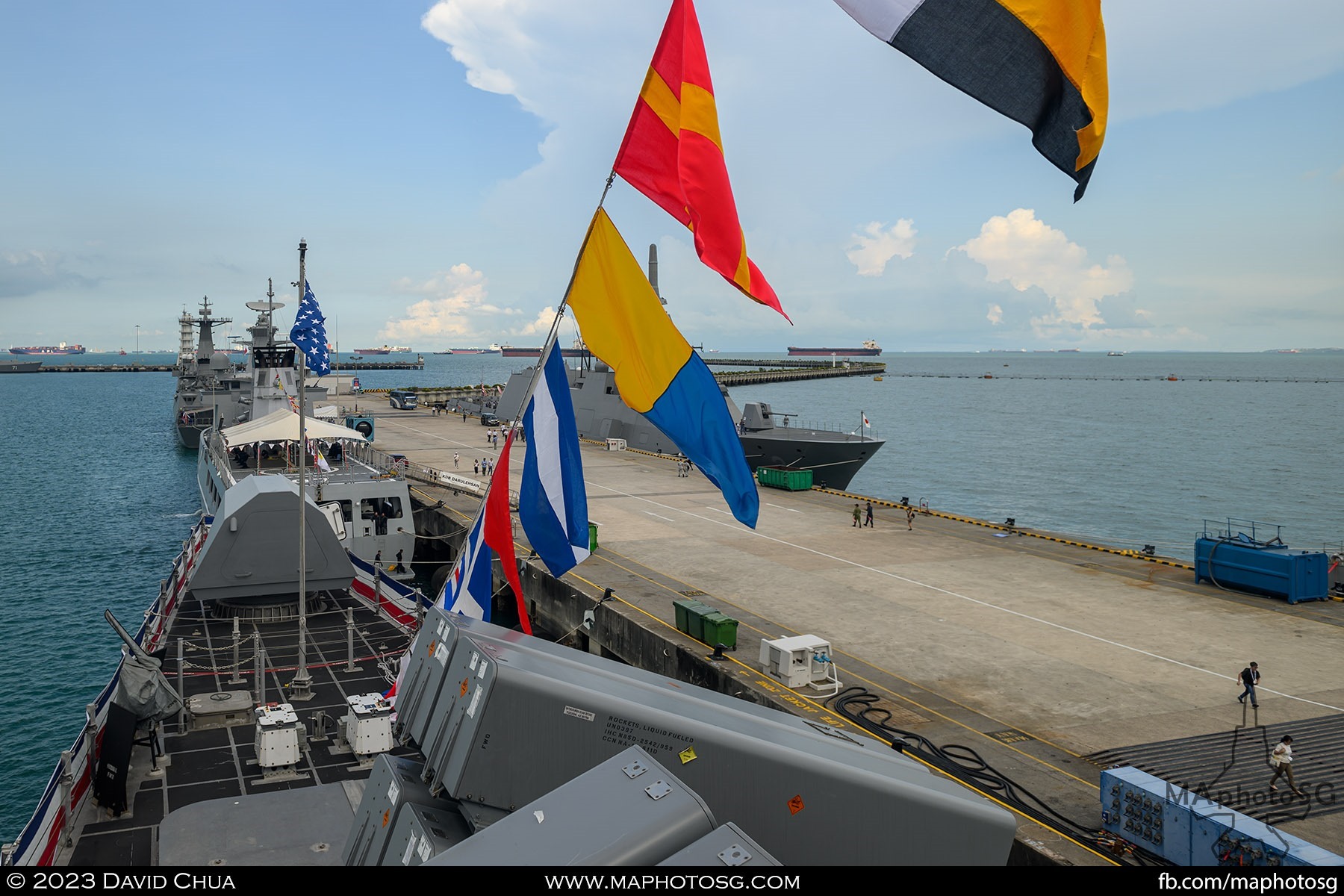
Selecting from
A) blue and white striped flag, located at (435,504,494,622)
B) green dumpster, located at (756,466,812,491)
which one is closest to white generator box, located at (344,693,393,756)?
blue and white striped flag, located at (435,504,494,622)

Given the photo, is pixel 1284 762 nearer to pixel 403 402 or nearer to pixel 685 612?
pixel 685 612

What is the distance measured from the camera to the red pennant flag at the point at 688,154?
953cm

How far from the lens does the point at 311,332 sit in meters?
25.1

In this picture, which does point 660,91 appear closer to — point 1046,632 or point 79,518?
point 1046,632

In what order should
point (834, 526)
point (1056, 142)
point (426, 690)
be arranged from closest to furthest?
point (1056, 142), point (426, 690), point (834, 526)

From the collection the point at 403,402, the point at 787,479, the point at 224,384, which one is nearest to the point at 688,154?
the point at 787,479

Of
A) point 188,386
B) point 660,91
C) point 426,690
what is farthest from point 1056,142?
point 188,386

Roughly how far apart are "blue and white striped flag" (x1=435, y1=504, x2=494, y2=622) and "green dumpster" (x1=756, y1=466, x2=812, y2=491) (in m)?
37.8

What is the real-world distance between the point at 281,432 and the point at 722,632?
77.0ft

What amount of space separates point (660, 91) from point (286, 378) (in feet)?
121

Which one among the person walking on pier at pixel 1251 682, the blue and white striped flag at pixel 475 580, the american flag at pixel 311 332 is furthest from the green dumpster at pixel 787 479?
the blue and white striped flag at pixel 475 580

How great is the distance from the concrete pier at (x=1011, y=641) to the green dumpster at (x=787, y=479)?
25.2ft

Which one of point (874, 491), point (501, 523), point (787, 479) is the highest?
point (501, 523)

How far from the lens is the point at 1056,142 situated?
705 centimetres
